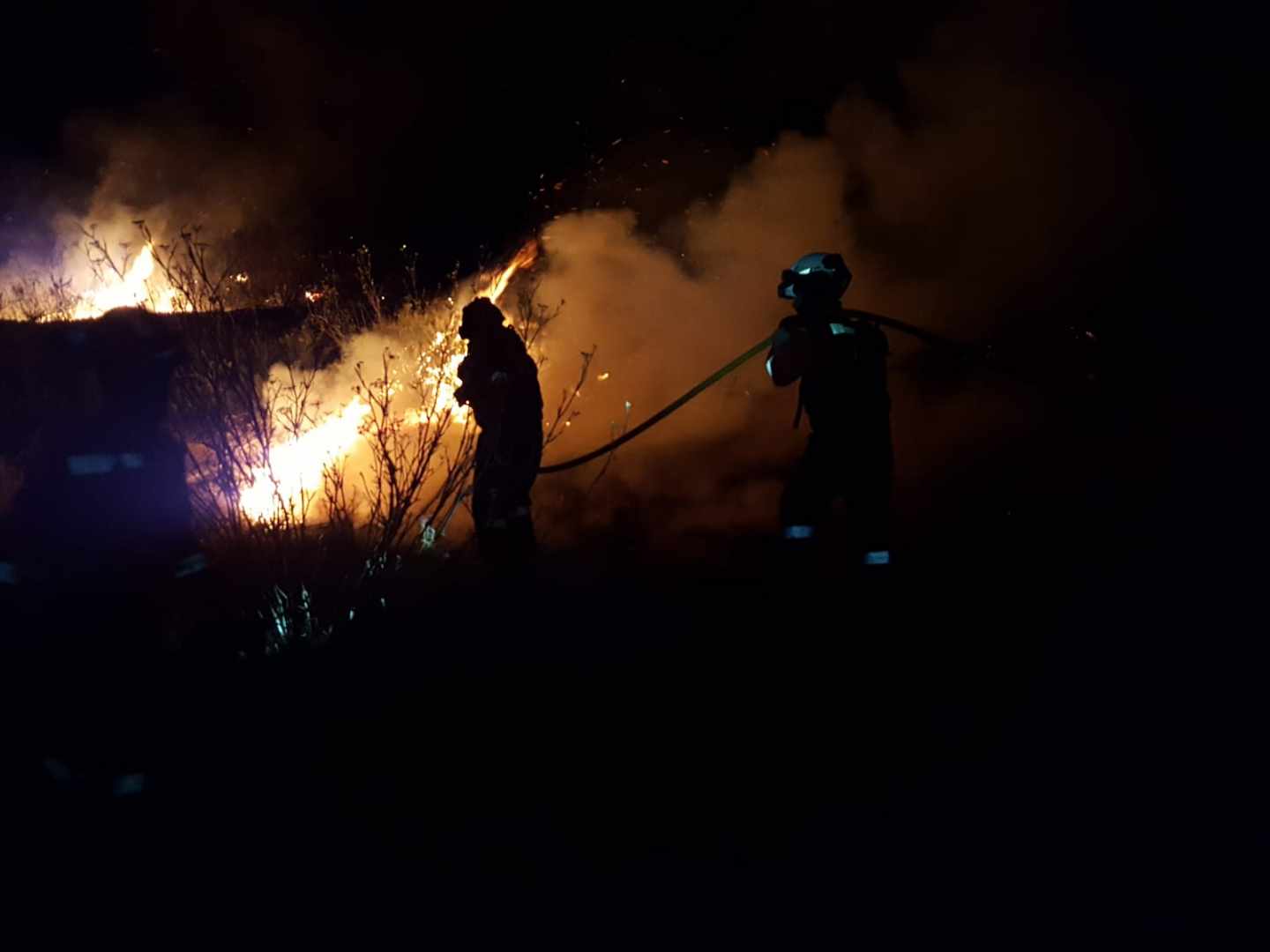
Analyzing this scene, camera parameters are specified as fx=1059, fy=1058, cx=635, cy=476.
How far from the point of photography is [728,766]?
14.0ft

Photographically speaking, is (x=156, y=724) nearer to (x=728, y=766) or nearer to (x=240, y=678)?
(x=240, y=678)

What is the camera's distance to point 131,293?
721cm

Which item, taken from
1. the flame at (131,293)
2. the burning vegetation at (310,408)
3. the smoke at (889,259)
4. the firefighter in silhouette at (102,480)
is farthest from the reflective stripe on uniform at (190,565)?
the smoke at (889,259)

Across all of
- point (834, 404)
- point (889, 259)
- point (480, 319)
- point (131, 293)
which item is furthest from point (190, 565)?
point (889, 259)

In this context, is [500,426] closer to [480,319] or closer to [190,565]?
[480,319]

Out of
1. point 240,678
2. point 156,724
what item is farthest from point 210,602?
point 156,724

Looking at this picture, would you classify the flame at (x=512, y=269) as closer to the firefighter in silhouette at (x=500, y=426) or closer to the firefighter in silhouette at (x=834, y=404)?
the firefighter in silhouette at (x=500, y=426)

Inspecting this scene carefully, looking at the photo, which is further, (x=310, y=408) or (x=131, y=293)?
(x=310, y=408)

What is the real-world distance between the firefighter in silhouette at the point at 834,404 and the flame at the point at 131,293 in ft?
12.3

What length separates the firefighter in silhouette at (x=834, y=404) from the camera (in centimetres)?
500

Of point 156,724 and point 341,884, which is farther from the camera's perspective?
point 156,724

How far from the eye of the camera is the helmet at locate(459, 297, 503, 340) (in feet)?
19.9

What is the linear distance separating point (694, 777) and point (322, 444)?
447 cm

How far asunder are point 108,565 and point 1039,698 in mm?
3732
